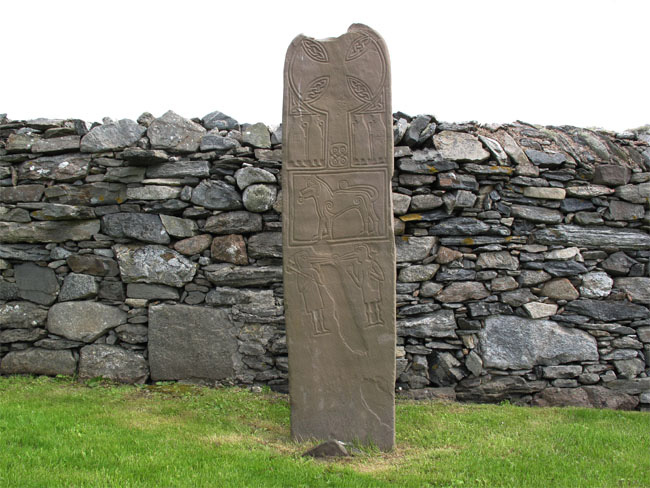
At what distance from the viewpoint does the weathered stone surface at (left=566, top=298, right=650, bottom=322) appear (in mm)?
5723

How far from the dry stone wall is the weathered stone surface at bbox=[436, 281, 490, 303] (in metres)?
0.01

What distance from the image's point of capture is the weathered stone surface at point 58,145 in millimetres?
5781

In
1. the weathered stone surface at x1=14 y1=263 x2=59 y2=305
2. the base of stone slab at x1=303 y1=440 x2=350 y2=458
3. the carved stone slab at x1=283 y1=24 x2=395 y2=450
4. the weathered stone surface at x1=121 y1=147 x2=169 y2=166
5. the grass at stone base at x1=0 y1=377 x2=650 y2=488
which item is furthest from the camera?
the weathered stone surface at x1=14 y1=263 x2=59 y2=305

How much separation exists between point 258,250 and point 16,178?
2.69 meters

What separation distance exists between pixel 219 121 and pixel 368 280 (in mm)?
2820

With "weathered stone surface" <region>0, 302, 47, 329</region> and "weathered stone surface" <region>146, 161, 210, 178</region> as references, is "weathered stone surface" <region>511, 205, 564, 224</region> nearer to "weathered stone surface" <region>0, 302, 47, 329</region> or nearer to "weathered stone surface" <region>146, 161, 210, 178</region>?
"weathered stone surface" <region>146, 161, 210, 178</region>

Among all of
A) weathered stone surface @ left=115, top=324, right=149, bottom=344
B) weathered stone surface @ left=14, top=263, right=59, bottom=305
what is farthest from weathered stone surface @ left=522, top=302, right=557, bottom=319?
weathered stone surface @ left=14, top=263, right=59, bottom=305

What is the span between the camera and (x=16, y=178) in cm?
587

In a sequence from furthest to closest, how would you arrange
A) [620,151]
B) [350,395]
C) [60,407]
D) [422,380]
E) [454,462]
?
[620,151]
[422,380]
[60,407]
[350,395]
[454,462]

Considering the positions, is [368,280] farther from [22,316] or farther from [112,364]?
[22,316]

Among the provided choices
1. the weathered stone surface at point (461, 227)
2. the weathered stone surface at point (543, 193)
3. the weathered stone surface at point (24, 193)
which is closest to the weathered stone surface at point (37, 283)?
the weathered stone surface at point (24, 193)

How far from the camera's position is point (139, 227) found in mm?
5703

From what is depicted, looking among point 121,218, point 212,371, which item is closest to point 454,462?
point 212,371

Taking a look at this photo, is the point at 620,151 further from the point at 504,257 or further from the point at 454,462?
the point at 454,462
